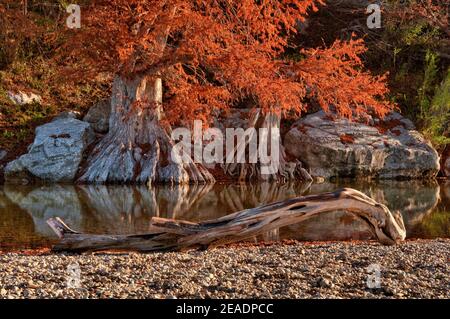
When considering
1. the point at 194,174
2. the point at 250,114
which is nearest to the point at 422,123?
the point at 250,114

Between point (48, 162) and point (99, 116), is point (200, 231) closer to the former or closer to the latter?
point (48, 162)

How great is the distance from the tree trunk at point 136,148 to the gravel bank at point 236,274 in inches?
301

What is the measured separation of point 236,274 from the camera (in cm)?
590

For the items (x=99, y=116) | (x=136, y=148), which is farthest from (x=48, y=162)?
(x=136, y=148)

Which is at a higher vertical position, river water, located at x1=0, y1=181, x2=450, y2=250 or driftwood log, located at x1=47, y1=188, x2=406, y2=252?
driftwood log, located at x1=47, y1=188, x2=406, y2=252

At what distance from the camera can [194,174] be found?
15.4 metres

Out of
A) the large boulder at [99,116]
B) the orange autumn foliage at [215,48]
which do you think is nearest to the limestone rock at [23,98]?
the large boulder at [99,116]

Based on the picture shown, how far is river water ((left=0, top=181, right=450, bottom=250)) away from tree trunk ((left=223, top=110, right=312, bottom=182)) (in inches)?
34.6

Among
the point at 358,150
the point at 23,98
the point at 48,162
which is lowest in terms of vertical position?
the point at 48,162

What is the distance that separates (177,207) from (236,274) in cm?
585

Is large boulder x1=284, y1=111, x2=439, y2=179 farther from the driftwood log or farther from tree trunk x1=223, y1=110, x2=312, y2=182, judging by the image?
the driftwood log

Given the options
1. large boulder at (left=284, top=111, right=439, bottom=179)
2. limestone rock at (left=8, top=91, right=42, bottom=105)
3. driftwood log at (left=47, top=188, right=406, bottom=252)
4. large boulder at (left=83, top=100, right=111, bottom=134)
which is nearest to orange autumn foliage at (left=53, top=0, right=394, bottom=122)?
large boulder at (left=83, top=100, right=111, bottom=134)

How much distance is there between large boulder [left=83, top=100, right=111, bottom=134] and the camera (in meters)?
17.4
